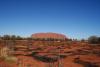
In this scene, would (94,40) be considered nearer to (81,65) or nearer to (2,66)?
(81,65)

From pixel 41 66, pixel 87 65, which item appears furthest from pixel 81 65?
pixel 41 66

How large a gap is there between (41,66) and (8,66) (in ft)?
8.87

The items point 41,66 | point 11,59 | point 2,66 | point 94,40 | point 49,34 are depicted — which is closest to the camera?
point 2,66

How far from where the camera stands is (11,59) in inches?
593

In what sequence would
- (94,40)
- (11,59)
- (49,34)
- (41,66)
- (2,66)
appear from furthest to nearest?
(49,34) → (94,40) → (11,59) → (41,66) → (2,66)

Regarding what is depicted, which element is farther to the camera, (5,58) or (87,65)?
(5,58)

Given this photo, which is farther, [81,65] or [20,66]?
[81,65]

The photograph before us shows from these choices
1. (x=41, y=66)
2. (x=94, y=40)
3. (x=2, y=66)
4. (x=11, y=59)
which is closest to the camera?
(x=2, y=66)

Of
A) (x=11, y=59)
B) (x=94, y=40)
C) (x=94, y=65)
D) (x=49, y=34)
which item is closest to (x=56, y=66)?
(x=94, y=65)

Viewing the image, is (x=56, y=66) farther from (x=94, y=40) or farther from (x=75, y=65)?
(x=94, y=40)

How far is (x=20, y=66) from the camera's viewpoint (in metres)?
12.6

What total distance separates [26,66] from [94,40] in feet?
121

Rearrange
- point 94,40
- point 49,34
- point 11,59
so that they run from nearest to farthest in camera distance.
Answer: point 11,59, point 94,40, point 49,34

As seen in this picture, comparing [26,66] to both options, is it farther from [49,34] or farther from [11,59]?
[49,34]
